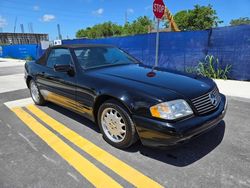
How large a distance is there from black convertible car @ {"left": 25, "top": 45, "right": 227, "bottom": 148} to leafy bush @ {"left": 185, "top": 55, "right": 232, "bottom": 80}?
15.3ft

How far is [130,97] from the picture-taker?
2572 millimetres

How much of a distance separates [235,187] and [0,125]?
3891 mm

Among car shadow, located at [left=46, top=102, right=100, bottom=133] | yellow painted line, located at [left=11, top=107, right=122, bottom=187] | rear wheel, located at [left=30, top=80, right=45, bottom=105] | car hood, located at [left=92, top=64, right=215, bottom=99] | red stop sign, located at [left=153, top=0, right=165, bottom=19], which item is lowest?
yellow painted line, located at [left=11, top=107, right=122, bottom=187]

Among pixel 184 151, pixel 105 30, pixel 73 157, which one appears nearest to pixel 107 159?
pixel 73 157

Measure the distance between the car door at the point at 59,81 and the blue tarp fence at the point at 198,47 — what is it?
561 cm

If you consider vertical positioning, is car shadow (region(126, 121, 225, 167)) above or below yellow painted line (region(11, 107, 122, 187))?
above

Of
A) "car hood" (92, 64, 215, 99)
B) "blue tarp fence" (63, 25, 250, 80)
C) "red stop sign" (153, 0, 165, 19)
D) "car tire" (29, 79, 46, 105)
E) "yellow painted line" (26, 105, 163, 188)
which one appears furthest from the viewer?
"blue tarp fence" (63, 25, 250, 80)

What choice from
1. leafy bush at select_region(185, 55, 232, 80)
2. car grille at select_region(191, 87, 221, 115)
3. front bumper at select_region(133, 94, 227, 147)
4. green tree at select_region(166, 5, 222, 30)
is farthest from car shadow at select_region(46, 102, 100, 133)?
green tree at select_region(166, 5, 222, 30)

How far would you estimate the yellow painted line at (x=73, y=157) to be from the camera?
231 centimetres

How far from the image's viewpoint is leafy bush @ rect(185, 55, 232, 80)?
24.6 ft

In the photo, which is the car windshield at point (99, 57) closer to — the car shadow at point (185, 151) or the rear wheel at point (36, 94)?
the car shadow at point (185, 151)

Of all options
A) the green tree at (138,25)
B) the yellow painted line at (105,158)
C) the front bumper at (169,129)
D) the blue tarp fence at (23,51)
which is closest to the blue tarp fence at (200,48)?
the front bumper at (169,129)

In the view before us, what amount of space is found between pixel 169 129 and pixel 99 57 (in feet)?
6.73

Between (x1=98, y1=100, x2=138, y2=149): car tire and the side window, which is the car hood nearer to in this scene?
Result: (x1=98, y1=100, x2=138, y2=149): car tire
